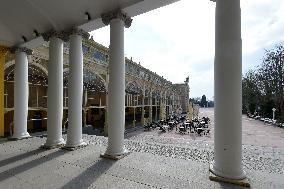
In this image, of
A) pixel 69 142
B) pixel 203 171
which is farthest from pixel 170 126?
pixel 203 171

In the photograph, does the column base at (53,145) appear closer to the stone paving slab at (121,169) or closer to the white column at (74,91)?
the stone paving slab at (121,169)

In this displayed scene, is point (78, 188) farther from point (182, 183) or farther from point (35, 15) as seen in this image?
point (35, 15)

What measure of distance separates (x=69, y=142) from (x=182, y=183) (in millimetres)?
4917

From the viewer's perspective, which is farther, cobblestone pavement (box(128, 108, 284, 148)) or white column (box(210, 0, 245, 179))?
cobblestone pavement (box(128, 108, 284, 148))

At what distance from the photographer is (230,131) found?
5031mm

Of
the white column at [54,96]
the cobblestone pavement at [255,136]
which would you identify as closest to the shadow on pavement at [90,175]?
the white column at [54,96]

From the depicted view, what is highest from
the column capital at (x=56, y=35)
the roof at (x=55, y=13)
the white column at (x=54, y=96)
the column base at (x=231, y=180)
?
the roof at (x=55, y=13)

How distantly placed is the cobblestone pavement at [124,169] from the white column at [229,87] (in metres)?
0.53

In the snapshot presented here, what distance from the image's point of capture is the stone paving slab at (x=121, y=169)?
477 cm

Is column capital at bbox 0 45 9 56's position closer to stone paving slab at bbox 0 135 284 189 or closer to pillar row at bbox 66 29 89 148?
pillar row at bbox 66 29 89 148

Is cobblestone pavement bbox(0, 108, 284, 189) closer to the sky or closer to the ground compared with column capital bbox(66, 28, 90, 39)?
closer to the ground

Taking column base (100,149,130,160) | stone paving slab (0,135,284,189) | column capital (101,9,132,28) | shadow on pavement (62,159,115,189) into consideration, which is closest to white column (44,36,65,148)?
stone paving slab (0,135,284,189)

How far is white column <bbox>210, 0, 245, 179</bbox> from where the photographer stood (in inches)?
195

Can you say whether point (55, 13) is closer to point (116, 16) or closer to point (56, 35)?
point (56, 35)
